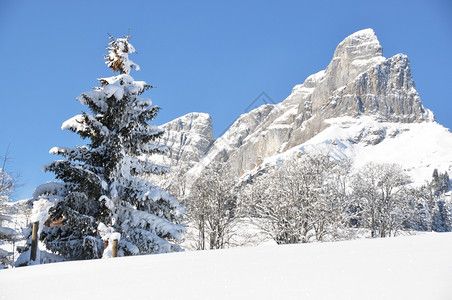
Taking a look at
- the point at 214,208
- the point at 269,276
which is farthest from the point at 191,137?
the point at 269,276

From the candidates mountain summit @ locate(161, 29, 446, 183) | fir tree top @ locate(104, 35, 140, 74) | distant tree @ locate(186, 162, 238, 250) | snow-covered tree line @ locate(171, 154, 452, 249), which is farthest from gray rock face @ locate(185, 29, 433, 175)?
fir tree top @ locate(104, 35, 140, 74)

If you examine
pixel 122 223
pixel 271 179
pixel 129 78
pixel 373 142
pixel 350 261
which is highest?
pixel 373 142

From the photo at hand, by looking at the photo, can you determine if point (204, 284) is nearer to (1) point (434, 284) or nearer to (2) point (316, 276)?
(2) point (316, 276)

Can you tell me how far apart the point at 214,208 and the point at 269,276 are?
61.2 ft

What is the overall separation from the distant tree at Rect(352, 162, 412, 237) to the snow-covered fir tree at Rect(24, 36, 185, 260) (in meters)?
21.6

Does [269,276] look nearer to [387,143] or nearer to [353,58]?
[387,143]

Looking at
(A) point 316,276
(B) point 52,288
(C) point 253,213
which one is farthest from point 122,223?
(C) point 253,213

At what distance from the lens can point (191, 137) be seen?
17650 centimetres

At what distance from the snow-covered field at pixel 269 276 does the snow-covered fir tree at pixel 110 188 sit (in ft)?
13.3

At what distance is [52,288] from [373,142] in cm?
12236

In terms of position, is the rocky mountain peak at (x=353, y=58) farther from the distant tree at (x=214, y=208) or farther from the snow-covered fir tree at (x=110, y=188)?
the snow-covered fir tree at (x=110, y=188)

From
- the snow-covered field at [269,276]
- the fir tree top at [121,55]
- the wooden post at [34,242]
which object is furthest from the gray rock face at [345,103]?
the snow-covered field at [269,276]

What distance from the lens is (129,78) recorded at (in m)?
11.9

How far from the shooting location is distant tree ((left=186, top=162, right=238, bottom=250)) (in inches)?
897
